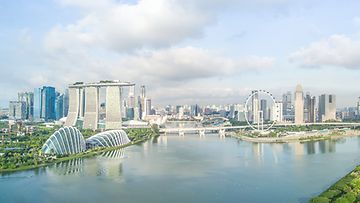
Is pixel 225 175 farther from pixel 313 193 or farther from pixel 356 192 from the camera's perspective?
pixel 356 192

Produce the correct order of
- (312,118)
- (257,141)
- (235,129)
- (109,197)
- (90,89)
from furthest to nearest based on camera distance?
(312,118) → (235,129) → (90,89) → (257,141) → (109,197)

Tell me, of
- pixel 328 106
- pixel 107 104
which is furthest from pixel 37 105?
pixel 328 106

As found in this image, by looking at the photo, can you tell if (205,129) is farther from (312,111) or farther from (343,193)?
(343,193)

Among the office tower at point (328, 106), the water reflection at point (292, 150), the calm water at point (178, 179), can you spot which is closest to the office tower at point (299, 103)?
the office tower at point (328, 106)

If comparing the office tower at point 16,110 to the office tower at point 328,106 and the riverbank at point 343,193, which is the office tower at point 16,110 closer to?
the office tower at point 328,106

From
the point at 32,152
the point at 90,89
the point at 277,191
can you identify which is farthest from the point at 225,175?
the point at 90,89

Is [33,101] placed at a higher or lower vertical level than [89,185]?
higher

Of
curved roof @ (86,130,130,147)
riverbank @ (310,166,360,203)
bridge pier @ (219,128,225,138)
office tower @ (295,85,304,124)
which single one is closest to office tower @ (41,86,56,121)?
bridge pier @ (219,128,225,138)
